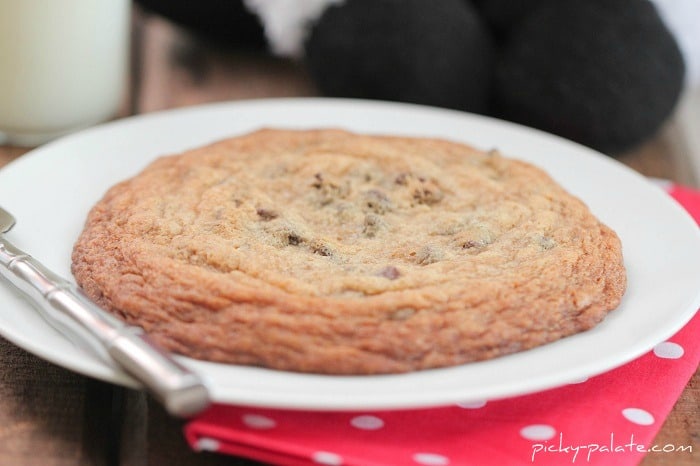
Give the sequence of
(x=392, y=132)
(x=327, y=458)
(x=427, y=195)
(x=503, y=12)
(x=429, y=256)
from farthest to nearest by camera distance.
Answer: (x=503, y=12), (x=392, y=132), (x=427, y=195), (x=429, y=256), (x=327, y=458)

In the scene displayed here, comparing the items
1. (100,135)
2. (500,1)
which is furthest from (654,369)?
(500,1)

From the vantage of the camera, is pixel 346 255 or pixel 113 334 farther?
pixel 346 255

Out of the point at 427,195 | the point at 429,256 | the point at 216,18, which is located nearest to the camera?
the point at 429,256

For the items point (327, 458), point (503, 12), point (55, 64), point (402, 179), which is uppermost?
point (503, 12)

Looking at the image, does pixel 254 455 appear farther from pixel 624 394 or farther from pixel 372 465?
pixel 624 394

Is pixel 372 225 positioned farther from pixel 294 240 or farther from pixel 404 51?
pixel 404 51

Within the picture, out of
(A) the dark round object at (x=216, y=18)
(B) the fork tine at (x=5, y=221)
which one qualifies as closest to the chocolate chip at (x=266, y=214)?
(B) the fork tine at (x=5, y=221)

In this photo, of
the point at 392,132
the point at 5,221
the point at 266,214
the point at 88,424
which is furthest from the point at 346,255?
the point at 392,132

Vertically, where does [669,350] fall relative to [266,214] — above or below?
below
